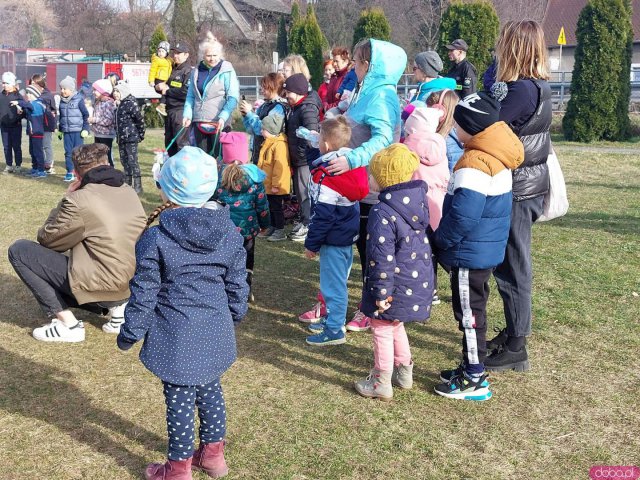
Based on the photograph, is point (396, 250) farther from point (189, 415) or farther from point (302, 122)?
point (302, 122)

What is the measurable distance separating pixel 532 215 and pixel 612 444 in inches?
55.7

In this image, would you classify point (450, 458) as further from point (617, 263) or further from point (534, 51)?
point (617, 263)

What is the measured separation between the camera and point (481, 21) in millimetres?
20375

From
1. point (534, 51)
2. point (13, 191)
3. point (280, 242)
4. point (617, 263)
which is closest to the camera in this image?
point (534, 51)

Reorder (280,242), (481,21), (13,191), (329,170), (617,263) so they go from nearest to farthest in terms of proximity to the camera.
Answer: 1. (329,170)
2. (617,263)
3. (280,242)
4. (13,191)
5. (481,21)

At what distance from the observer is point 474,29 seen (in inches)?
803

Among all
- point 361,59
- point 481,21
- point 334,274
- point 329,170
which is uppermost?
point 481,21

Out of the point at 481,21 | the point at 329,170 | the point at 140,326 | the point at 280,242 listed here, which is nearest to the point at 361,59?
the point at 329,170

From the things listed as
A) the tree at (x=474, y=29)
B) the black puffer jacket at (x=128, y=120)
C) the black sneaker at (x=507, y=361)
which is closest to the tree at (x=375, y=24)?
the tree at (x=474, y=29)

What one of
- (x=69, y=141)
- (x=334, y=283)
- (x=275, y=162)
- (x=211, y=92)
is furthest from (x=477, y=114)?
(x=69, y=141)

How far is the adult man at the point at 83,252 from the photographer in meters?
4.78

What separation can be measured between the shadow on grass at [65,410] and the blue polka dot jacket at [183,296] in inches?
28.2

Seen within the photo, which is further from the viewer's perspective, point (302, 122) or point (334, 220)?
point (302, 122)

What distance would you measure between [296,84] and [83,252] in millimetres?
3074
